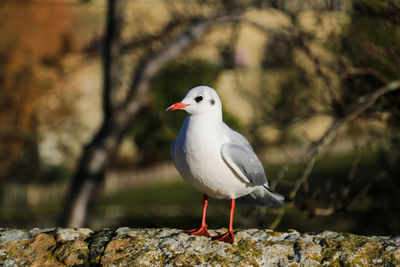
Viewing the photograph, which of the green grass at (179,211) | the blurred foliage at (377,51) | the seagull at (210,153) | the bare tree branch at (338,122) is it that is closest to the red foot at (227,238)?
the seagull at (210,153)

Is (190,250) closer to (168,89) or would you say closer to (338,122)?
(338,122)

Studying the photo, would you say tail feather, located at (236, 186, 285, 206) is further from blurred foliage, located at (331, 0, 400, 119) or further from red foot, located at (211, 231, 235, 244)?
blurred foliage, located at (331, 0, 400, 119)

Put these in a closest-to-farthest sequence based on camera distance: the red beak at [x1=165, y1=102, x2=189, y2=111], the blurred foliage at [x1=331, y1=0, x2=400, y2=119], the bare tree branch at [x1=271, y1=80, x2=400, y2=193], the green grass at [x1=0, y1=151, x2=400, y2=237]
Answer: the red beak at [x1=165, y1=102, x2=189, y2=111] < the bare tree branch at [x1=271, y1=80, x2=400, y2=193] < the blurred foliage at [x1=331, y1=0, x2=400, y2=119] < the green grass at [x1=0, y1=151, x2=400, y2=237]

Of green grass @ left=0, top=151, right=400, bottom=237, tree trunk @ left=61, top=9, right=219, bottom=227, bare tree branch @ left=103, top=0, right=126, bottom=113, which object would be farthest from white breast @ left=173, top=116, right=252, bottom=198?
green grass @ left=0, top=151, right=400, bottom=237

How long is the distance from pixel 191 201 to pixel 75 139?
13.0 feet

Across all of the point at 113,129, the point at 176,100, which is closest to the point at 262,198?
the point at 176,100

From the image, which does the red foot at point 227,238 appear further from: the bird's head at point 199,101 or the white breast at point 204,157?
the bird's head at point 199,101

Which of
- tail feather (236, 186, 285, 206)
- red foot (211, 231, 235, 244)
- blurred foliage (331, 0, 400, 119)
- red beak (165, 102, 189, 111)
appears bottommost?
red foot (211, 231, 235, 244)

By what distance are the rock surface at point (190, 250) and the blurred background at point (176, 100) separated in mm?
1205

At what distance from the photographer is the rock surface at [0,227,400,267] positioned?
2459mm

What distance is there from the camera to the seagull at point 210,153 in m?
2.42

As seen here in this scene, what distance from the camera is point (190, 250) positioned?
2.52m

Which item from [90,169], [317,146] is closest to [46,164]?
[90,169]

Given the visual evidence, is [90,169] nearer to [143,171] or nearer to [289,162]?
[289,162]
